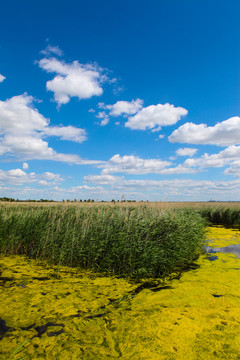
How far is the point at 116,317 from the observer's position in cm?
242

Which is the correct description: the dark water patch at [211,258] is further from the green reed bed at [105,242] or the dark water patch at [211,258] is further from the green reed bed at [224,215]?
the green reed bed at [224,215]

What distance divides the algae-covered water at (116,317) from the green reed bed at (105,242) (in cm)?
39

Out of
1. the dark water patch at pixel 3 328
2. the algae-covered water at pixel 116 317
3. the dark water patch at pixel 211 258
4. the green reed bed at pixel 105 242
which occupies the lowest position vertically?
the dark water patch at pixel 211 258

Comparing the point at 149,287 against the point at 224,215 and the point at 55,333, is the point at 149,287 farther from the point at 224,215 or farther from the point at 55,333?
the point at 224,215

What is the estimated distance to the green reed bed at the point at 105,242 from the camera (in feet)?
13.6

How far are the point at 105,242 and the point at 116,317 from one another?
201 cm

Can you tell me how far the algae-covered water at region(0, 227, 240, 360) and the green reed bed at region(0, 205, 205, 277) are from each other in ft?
1.28

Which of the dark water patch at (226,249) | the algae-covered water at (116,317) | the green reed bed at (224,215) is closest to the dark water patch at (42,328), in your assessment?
the algae-covered water at (116,317)

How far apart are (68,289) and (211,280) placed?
2.35m

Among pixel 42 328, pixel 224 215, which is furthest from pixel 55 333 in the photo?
pixel 224 215

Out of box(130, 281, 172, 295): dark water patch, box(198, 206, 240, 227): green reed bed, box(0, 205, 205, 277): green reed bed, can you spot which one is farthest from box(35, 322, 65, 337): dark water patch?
box(198, 206, 240, 227): green reed bed

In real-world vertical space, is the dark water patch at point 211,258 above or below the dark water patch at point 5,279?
below

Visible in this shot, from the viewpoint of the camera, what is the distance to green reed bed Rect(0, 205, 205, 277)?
4141 millimetres

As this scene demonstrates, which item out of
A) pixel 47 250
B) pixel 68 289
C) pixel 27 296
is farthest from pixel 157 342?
pixel 47 250
